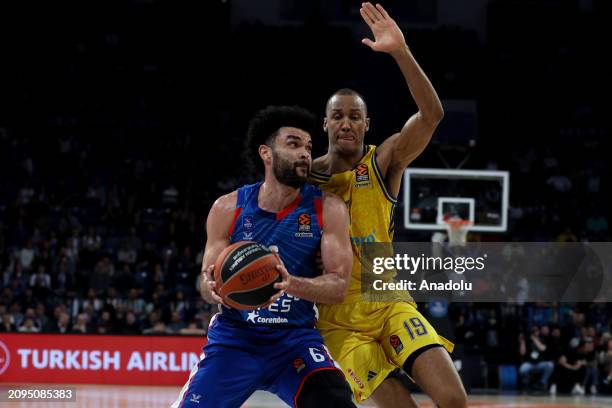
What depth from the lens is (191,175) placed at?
64.8 ft

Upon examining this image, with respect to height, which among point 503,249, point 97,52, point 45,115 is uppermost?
point 97,52

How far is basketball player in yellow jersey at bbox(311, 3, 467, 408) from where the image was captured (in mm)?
5297

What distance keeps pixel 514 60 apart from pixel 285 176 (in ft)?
59.9

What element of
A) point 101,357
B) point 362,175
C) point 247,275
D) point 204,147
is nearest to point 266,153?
point 362,175

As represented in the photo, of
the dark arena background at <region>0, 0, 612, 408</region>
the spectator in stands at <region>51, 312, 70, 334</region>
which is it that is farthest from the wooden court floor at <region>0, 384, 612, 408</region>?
the spectator in stands at <region>51, 312, 70, 334</region>

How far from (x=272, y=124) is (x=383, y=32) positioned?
86cm

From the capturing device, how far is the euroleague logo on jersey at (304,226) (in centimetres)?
503

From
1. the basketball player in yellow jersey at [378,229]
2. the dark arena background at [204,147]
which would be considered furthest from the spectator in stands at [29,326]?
the basketball player in yellow jersey at [378,229]

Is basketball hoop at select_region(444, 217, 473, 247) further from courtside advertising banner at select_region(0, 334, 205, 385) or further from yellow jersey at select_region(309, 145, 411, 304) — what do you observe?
yellow jersey at select_region(309, 145, 411, 304)

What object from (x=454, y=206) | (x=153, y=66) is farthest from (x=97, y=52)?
(x=454, y=206)

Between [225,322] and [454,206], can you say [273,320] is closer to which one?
[225,322]

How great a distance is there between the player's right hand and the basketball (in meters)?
0.04

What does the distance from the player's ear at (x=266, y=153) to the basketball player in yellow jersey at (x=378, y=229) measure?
1.73ft

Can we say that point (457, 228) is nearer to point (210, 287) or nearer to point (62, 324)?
point (62, 324)
